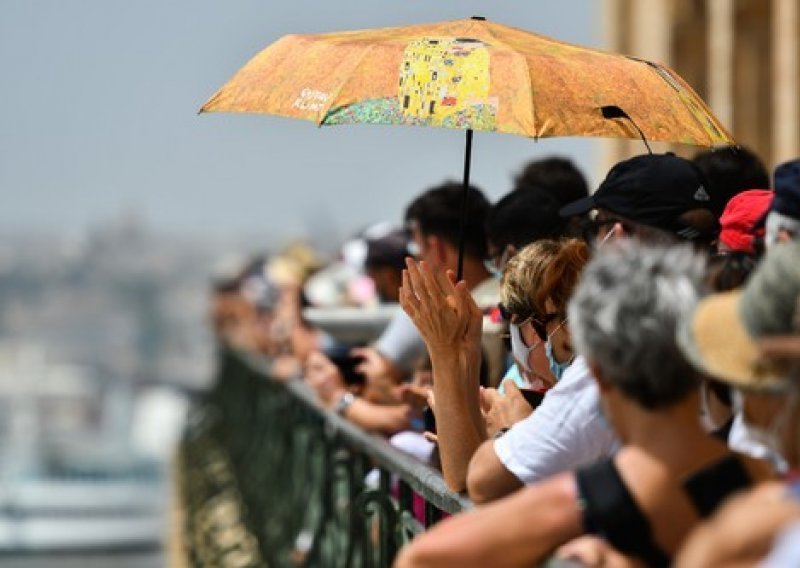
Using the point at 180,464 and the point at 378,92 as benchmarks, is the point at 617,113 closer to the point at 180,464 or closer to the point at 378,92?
the point at 378,92

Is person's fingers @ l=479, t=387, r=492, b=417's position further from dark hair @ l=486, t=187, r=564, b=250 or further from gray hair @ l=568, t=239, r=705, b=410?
gray hair @ l=568, t=239, r=705, b=410

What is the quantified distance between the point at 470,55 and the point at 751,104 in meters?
21.9

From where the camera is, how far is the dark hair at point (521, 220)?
7793mm

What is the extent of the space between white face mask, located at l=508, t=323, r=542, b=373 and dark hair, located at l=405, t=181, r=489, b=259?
6.67 feet

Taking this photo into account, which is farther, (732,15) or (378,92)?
(732,15)

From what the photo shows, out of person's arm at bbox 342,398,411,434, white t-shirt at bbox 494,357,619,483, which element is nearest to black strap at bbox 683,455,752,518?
white t-shirt at bbox 494,357,619,483

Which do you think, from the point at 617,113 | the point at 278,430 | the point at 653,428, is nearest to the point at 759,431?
the point at 653,428

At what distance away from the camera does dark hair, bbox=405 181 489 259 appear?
8680mm

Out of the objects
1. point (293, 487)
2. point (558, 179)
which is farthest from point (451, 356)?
point (293, 487)

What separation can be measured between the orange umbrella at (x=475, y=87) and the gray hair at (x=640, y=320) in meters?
2.16

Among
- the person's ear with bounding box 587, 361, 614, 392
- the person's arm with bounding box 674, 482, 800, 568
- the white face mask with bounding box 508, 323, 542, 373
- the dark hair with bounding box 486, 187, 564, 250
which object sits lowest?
the dark hair with bounding box 486, 187, 564, 250

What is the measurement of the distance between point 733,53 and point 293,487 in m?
15.9

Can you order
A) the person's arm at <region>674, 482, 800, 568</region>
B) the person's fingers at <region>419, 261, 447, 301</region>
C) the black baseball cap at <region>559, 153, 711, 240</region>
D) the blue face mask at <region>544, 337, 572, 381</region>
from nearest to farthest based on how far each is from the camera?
the person's arm at <region>674, 482, 800, 568</region> < the black baseball cap at <region>559, 153, 711, 240</region> < the blue face mask at <region>544, 337, 572, 381</region> < the person's fingers at <region>419, 261, 447, 301</region>

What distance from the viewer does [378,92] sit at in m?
6.84
